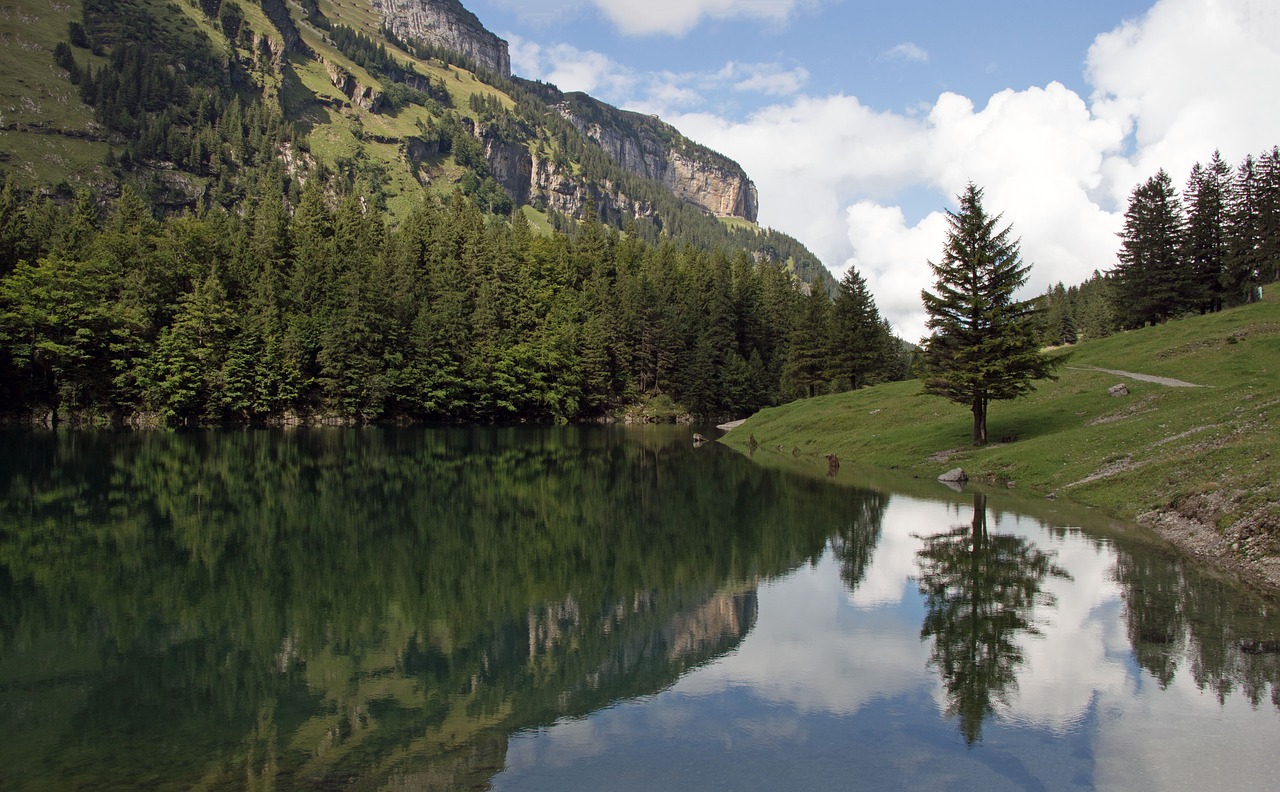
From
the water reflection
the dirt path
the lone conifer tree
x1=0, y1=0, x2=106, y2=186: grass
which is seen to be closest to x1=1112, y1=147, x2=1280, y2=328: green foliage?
the dirt path

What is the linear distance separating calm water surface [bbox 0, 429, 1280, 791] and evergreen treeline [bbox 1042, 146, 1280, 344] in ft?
221

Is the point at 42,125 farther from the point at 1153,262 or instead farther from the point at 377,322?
the point at 1153,262

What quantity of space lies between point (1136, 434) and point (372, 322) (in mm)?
92797

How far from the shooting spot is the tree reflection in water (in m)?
14.3

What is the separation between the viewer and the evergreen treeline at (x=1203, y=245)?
79.0 m

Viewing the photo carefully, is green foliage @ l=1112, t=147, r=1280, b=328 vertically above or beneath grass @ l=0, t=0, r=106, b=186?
beneath

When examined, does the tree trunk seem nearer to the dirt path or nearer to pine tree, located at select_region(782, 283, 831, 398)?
the dirt path

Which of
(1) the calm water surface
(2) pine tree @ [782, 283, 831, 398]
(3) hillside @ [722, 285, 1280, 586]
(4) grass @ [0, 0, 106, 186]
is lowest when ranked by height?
(1) the calm water surface

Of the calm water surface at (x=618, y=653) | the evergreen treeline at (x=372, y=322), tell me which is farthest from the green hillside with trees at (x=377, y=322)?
the calm water surface at (x=618, y=653)

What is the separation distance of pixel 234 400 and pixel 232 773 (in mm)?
96553

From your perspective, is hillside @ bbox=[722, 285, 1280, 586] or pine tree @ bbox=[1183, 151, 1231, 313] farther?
pine tree @ bbox=[1183, 151, 1231, 313]

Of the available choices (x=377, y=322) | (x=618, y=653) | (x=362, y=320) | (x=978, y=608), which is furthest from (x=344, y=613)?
(x=377, y=322)

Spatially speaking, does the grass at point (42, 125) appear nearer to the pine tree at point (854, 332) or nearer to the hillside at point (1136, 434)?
the pine tree at point (854, 332)

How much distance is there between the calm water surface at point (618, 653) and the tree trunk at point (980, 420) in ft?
62.9
